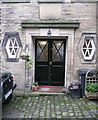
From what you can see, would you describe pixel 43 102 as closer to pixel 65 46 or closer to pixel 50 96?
pixel 50 96

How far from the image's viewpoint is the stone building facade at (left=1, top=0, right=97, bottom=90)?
540 centimetres

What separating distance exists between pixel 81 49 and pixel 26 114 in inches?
126

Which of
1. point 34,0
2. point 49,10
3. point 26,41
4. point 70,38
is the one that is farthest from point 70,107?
point 34,0

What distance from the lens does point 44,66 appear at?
246 inches

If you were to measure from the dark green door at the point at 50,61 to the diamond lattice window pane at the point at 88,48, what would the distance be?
97 cm

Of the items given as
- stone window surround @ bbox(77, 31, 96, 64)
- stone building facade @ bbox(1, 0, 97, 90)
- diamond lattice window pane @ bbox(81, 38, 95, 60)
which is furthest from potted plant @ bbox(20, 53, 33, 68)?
diamond lattice window pane @ bbox(81, 38, 95, 60)

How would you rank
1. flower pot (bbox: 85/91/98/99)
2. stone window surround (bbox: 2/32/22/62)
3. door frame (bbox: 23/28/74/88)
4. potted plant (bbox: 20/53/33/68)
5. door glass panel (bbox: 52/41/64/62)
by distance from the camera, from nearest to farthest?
1. flower pot (bbox: 85/91/98/99)
2. potted plant (bbox: 20/53/33/68)
3. door frame (bbox: 23/28/74/88)
4. stone window surround (bbox: 2/32/22/62)
5. door glass panel (bbox: 52/41/64/62)

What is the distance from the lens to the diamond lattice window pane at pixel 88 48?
18.2ft

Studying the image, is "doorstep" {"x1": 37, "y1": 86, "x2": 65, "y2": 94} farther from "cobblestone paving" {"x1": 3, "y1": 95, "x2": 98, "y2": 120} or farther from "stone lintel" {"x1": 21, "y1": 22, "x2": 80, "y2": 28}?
"stone lintel" {"x1": 21, "y1": 22, "x2": 80, "y2": 28}

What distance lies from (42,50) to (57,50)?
68 centimetres

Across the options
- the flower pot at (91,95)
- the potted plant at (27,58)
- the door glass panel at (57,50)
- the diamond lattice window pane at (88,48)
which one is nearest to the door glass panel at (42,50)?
the door glass panel at (57,50)

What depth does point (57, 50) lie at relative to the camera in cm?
616

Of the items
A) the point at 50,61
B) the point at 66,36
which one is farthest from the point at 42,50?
the point at 66,36

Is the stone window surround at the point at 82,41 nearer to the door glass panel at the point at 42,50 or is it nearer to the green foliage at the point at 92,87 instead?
the green foliage at the point at 92,87
